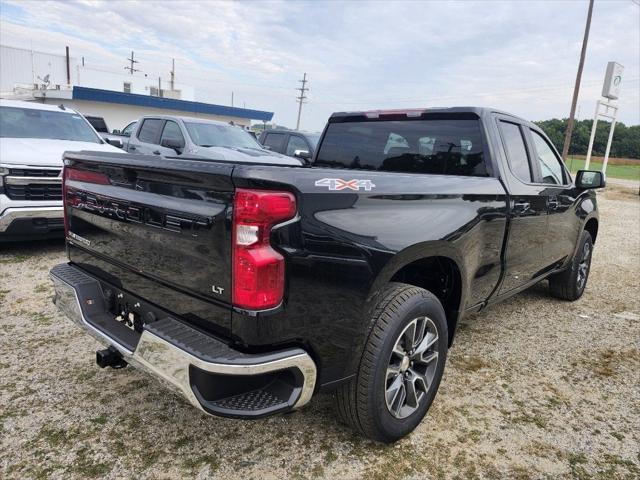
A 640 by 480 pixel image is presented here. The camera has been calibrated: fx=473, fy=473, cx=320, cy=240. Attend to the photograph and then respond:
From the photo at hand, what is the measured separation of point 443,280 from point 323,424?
117 centimetres

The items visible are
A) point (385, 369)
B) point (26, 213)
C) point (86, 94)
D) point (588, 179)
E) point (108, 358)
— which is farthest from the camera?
point (86, 94)

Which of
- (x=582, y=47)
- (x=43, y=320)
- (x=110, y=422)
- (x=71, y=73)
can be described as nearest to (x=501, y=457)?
(x=110, y=422)

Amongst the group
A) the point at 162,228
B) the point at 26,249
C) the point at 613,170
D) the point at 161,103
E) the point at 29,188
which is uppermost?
the point at 161,103

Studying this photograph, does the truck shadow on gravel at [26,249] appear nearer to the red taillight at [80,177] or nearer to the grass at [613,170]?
the red taillight at [80,177]

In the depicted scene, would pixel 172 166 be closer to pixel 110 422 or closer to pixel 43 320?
pixel 110 422

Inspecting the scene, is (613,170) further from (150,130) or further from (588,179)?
(588,179)

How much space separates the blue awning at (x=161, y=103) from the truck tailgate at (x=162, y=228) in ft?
92.1

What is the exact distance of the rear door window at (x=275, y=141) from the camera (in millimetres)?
12109

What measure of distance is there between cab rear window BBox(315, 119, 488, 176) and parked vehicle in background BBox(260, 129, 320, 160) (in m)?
7.39

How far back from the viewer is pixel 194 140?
29.7 feet

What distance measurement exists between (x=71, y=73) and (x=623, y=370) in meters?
50.0

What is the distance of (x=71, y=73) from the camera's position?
4359 cm

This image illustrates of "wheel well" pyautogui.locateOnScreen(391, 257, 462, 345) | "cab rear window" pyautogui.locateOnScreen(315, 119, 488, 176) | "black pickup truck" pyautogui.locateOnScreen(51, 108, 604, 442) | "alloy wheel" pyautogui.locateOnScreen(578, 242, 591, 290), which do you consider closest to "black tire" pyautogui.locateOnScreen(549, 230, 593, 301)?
"alloy wheel" pyautogui.locateOnScreen(578, 242, 591, 290)

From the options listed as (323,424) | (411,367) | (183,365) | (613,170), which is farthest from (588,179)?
(613,170)
